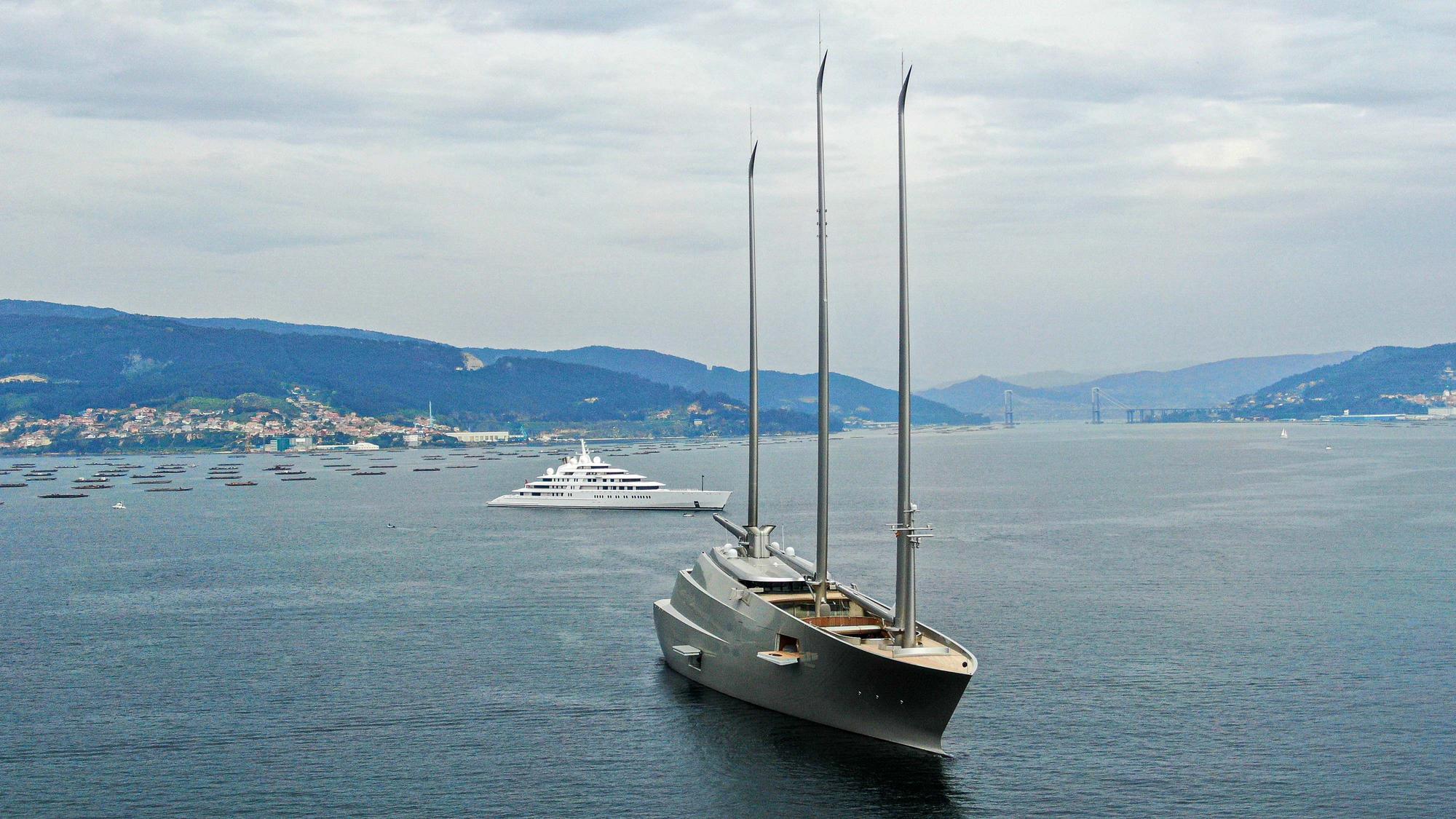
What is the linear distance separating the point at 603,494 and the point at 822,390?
238 feet

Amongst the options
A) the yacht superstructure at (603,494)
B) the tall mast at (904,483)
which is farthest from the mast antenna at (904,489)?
the yacht superstructure at (603,494)

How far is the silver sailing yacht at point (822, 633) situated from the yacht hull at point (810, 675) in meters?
0.03

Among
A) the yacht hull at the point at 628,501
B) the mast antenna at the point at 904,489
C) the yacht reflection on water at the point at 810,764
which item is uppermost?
the mast antenna at the point at 904,489

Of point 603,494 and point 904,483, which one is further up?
point 904,483

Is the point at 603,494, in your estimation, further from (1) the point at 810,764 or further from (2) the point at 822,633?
(1) the point at 810,764

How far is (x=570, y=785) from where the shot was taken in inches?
1068

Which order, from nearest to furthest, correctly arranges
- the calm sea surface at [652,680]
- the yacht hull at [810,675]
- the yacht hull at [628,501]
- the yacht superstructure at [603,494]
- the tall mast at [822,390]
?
1. the calm sea surface at [652,680]
2. the yacht hull at [810,675]
3. the tall mast at [822,390]
4. the yacht hull at [628,501]
5. the yacht superstructure at [603,494]

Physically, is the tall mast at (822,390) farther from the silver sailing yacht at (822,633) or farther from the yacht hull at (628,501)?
the yacht hull at (628,501)

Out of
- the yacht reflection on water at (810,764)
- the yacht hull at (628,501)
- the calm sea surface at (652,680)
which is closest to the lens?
the yacht reflection on water at (810,764)

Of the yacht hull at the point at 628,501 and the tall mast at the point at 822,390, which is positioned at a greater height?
the tall mast at the point at 822,390

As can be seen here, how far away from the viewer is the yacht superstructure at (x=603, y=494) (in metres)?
103

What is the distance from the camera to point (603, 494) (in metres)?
104

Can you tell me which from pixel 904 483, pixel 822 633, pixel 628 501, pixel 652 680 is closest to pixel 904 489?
pixel 904 483

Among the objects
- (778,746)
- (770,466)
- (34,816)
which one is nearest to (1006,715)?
(778,746)
